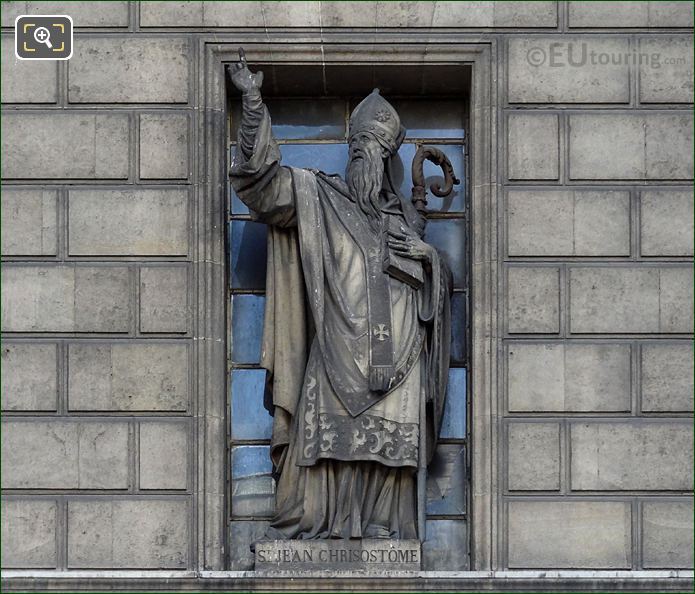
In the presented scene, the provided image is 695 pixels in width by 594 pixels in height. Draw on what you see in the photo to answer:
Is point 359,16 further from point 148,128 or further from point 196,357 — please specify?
point 196,357

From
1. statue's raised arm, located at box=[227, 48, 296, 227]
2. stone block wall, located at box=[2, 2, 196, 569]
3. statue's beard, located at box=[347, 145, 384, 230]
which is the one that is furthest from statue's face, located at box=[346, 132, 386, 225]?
stone block wall, located at box=[2, 2, 196, 569]

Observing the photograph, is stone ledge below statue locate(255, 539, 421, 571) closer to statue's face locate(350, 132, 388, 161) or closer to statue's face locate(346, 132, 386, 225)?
statue's face locate(346, 132, 386, 225)

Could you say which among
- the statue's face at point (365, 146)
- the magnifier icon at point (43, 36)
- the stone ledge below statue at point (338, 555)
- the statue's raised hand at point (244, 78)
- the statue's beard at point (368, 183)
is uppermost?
the magnifier icon at point (43, 36)

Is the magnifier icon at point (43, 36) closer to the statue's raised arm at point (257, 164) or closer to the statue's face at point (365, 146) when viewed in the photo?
the statue's raised arm at point (257, 164)

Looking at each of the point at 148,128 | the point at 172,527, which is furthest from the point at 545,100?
the point at 172,527

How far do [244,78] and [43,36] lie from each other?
6.69 ft

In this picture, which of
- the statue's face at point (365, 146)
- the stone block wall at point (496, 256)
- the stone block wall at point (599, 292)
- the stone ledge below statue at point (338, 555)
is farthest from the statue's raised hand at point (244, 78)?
the stone ledge below statue at point (338, 555)

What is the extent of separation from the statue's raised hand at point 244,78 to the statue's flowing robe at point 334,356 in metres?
0.08

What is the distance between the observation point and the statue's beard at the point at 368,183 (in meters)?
16.9

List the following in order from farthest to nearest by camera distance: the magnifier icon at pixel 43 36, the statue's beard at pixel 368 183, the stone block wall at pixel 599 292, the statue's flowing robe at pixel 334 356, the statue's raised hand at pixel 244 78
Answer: the magnifier icon at pixel 43 36
the statue's beard at pixel 368 183
the stone block wall at pixel 599 292
the statue's flowing robe at pixel 334 356
the statue's raised hand at pixel 244 78

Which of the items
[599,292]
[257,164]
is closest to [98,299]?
[257,164]

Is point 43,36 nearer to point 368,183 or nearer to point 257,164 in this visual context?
point 257,164

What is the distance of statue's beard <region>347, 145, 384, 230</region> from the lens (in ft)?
55.6

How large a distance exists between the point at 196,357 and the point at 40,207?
1830 mm
